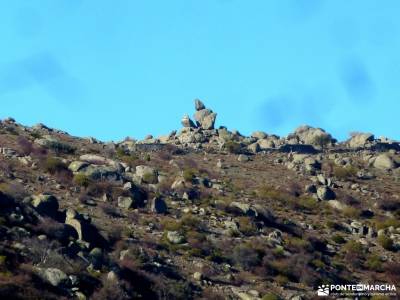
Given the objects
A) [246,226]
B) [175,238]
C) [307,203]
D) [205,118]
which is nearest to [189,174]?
[307,203]

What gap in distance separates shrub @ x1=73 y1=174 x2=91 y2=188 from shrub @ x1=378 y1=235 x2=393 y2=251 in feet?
78.2

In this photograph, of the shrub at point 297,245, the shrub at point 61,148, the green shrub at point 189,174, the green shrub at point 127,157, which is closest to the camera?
the shrub at point 297,245

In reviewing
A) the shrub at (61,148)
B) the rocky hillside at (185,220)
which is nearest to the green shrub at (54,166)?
the rocky hillside at (185,220)

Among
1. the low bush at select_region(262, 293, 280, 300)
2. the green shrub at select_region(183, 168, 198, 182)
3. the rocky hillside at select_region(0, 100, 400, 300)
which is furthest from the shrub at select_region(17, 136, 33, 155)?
the low bush at select_region(262, 293, 280, 300)

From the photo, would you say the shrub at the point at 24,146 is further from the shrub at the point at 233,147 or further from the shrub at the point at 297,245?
the shrub at the point at 233,147

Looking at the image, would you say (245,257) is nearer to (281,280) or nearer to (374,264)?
(281,280)

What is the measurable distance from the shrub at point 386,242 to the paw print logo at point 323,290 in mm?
12233

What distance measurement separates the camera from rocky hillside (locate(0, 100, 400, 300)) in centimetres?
5291

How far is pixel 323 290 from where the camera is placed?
194 feet

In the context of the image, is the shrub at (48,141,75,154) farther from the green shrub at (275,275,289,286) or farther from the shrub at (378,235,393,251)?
the green shrub at (275,275,289,286)

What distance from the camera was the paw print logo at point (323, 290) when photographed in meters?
58.1

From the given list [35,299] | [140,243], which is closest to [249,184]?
[140,243]

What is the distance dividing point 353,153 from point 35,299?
2833 inches

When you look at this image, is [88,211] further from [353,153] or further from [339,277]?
[353,153]
